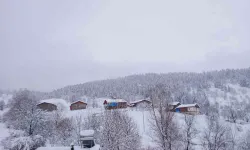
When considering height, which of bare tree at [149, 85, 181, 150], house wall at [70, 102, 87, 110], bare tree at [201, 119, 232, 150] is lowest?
bare tree at [201, 119, 232, 150]

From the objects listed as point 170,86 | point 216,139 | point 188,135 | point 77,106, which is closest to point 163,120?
point 188,135

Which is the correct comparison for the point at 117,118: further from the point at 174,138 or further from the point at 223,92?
the point at 223,92

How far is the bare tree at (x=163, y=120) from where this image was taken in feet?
67.4

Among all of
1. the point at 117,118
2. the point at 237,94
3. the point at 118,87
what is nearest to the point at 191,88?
the point at 237,94

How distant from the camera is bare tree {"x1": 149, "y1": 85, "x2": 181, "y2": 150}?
67.4 ft

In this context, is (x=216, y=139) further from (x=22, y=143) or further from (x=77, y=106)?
(x=77, y=106)

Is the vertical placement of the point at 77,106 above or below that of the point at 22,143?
below

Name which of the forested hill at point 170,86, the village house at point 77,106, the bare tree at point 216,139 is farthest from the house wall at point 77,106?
the bare tree at point 216,139

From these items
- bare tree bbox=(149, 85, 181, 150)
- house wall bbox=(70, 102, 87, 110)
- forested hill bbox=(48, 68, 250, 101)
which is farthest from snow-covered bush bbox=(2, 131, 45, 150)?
forested hill bbox=(48, 68, 250, 101)

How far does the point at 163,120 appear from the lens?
2094cm

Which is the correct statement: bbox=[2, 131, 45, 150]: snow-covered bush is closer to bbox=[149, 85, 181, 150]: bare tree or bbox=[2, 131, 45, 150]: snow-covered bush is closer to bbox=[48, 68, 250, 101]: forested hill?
bbox=[149, 85, 181, 150]: bare tree

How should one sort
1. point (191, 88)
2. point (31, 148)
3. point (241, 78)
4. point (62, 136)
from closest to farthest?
point (31, 148) < point (62, 136) < point (191, 88) < point (241, 78)

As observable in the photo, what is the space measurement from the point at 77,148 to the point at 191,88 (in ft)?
466

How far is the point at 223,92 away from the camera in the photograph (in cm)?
15538
